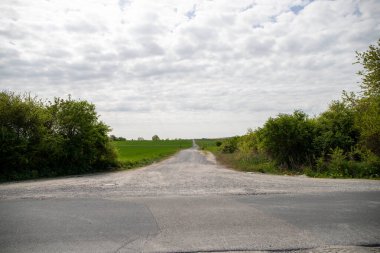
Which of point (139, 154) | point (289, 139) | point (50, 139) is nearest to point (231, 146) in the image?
point (139, 154)

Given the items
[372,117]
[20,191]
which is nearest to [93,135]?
[20,191]

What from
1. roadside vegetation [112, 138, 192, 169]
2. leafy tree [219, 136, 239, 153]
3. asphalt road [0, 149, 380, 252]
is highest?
leafy tree [219, 136, 239, 153]

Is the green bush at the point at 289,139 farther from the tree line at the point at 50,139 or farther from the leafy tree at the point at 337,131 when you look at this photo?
the tree line at the point at 50,139

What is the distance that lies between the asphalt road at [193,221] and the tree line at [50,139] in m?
7.35

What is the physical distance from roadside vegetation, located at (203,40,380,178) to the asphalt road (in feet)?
22.4

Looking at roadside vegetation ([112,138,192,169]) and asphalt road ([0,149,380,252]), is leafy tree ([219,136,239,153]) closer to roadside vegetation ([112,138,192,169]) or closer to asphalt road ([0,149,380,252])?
roadside vegetation ([112,138,192,169])

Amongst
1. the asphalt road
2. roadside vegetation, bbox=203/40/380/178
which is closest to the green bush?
roadside vegetation, bbox=203/40/380/178

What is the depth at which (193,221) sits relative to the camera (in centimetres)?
787

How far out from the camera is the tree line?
62.3ft

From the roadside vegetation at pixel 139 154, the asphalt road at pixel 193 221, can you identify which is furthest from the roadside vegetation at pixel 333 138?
the roadside vegetation at pixel 139 154

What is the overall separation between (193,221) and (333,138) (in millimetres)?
16577

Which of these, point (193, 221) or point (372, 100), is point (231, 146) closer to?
point (372, 100)

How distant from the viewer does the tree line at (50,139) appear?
19.0m

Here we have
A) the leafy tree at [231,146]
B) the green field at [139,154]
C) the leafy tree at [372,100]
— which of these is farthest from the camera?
the leafy tree at [231,146]
